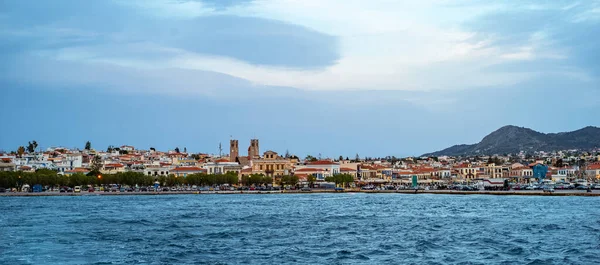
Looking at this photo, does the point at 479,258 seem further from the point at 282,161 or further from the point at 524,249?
the point at 282,161

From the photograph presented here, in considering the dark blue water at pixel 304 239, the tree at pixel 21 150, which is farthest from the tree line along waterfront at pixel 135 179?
the dark blue water at pixel 304 239

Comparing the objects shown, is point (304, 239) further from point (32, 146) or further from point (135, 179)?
point (32, 146)

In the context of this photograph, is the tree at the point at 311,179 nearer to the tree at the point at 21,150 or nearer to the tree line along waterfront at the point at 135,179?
the tree line along waterfront at the point at 135,179

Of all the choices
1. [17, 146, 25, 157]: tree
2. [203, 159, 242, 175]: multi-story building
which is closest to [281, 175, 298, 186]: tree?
[203, 159, 242, 175]: multi-story building

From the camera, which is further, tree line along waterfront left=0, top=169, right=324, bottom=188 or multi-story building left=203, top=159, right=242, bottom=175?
multi-story building left=203, top=159, right=242, bottom=175

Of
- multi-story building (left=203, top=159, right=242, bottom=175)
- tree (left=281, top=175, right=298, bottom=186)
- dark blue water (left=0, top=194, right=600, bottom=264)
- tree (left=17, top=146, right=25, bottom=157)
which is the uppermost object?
tree (left=17, top=146, right=25, bottom=157)

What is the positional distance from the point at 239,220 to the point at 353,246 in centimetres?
1342

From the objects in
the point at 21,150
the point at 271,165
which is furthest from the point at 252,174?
the point at 21,150

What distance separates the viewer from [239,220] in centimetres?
3741

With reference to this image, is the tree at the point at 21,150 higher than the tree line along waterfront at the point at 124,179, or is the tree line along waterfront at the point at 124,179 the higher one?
the tree at the point at 21,150

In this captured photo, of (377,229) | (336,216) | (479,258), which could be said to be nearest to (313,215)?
(336,216)

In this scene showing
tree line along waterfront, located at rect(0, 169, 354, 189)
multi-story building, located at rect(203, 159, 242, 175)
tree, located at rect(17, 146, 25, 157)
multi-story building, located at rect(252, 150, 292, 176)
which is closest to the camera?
tree line along waterfront, located at rect(0, 169, 354, 189)

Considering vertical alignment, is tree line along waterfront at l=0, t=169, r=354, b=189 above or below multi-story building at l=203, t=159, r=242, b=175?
below

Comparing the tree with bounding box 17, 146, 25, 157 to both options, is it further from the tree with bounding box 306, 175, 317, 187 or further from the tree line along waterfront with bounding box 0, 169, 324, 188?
the tree with bounding box 306, 175, 317, 187
